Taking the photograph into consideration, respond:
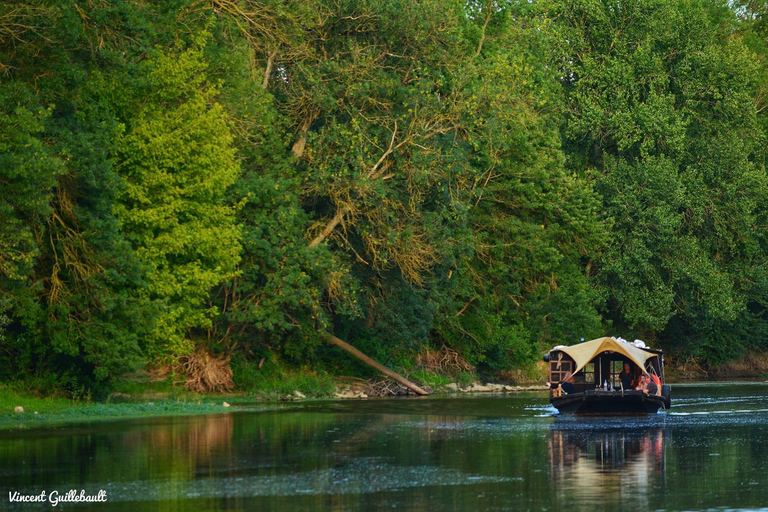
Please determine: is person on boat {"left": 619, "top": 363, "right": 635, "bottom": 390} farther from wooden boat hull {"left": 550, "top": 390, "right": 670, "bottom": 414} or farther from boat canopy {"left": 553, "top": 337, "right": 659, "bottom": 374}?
wooden boat hull {"left": 550, "top": 390, "right": 670, "bottom": 414}

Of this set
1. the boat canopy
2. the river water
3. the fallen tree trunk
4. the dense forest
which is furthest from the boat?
the dense forest

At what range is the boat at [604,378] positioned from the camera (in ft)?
138

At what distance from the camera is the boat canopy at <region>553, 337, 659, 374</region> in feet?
145

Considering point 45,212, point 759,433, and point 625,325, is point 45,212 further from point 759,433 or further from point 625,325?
point 625,325

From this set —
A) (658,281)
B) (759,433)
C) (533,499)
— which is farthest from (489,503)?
(658,281)

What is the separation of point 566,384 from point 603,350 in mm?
1971

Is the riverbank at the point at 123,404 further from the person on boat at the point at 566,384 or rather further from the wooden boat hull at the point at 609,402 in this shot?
the wooden boat hull at the point at 609,402

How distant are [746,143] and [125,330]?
152ft

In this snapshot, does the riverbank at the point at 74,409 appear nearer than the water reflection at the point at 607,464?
No

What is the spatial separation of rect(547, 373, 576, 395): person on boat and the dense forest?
9.96 m

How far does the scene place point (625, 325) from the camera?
238ft

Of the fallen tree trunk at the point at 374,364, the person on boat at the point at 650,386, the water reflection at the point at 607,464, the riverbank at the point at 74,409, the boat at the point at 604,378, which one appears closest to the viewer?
the water reflection at the point at 607,464

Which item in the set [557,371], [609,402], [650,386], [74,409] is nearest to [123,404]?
[74,409]

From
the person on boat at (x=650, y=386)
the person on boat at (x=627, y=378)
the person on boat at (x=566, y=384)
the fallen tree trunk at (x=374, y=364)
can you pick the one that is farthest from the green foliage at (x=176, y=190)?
the person on boat at (x=650, y=386)
